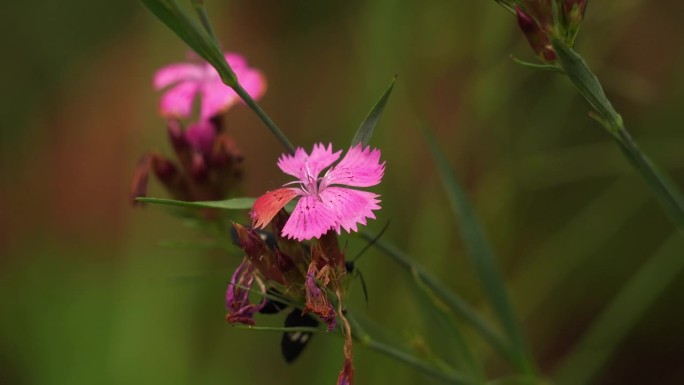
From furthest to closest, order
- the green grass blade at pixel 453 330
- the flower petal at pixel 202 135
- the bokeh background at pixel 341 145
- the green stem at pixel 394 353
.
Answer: the bokeh background at pixel 341 145
the flower petal at pixel 202 135
the green grass blade at pixel 453 330
the green stem at pixel 394 353

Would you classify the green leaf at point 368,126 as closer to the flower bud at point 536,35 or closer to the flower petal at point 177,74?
the flower bud at point 536,35

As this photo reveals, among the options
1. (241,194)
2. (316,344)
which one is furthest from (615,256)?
(241,194)

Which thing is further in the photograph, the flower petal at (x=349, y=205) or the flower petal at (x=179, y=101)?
the flower petal at (x=179, y=101)

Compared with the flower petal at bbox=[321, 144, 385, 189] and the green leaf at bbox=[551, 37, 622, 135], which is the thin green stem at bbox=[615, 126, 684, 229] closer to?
the green leaf at bbox=[551, 37, 622, 135]

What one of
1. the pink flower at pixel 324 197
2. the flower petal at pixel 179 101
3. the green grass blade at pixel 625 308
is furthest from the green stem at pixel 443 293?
the flower petal at pixel 179 101

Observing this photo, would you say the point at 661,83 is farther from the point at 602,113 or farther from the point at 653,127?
the point at 602,113

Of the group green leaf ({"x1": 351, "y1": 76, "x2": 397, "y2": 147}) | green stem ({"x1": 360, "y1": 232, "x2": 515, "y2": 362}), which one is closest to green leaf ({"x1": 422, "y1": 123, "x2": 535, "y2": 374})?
green stem ({"x1": 360, "y1": 232, "x2": 515, "y2": 362})
